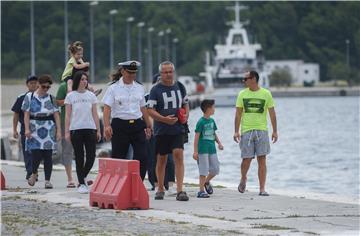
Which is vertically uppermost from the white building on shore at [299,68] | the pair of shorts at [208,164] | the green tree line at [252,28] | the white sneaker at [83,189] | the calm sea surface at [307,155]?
the green tree line at [252,28]

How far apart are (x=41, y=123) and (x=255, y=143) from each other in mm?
3249

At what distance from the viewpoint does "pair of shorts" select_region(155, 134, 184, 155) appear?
59.7ft

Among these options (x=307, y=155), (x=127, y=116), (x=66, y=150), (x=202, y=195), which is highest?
(x=127, y=116)

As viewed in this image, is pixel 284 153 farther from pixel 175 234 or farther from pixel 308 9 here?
pixel 308 9

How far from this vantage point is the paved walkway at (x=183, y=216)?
14.4 meters

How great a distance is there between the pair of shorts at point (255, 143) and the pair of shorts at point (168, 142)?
153cm

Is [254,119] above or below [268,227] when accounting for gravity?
above

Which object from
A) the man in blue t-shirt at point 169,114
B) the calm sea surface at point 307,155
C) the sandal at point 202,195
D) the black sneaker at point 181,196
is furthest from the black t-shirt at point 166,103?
the calm sea surface at point 307,155

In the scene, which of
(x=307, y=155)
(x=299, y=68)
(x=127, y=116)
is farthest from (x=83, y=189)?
(x=299, y=68)

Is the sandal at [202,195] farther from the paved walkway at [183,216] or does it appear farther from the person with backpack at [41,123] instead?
the person with backpack at [41,123]

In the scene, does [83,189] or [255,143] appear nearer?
[83,189]

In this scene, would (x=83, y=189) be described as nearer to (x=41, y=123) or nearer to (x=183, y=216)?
(x=41, y=123)

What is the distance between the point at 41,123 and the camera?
2039 centimetres

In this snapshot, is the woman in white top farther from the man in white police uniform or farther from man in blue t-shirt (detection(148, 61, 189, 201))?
man in blue t-shirt (detection(148, 61, 189, 201))
